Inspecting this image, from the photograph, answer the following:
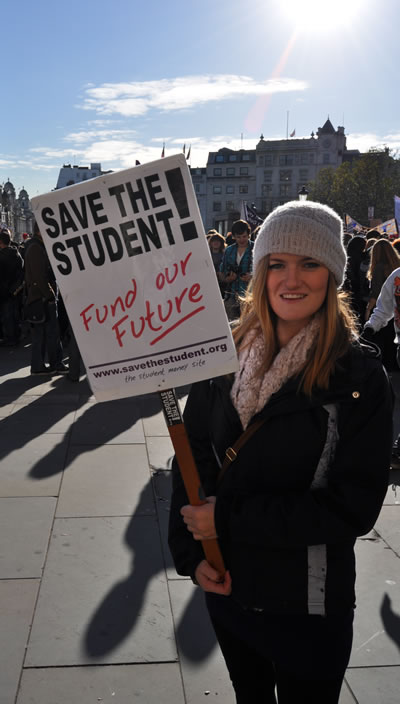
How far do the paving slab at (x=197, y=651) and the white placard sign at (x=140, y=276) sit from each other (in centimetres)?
154

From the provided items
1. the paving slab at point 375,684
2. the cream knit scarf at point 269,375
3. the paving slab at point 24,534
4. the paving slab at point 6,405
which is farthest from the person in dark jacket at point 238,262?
the cream knit scarf at point 269,375

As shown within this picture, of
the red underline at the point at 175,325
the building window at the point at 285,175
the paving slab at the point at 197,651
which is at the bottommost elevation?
the building window at the point at 285,175

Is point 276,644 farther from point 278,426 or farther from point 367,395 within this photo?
point 367,395

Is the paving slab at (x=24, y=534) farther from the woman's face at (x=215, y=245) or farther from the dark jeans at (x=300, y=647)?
the woman's face at (x=215, y=245)

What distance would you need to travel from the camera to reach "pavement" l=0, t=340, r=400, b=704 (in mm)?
2713

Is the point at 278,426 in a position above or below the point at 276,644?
above

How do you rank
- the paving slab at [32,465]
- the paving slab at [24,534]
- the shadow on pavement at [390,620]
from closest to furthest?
the shadow on pavement at [390,620] < the paving slab at [24,534] < the paving slab at [32,465]

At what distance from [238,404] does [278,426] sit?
0.48 ft

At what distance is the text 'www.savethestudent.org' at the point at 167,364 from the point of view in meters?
1.73

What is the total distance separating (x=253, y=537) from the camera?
5.63 feet

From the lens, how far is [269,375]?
182 cm

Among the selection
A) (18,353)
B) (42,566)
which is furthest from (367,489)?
(18,353)

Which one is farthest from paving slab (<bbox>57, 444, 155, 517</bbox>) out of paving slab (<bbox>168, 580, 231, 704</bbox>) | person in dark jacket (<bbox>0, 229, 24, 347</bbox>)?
person in dark jacket (<bbox>0, 229, 24, 347</bbox>)

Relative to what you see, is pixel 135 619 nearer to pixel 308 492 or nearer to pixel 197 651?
pixel 197 651
